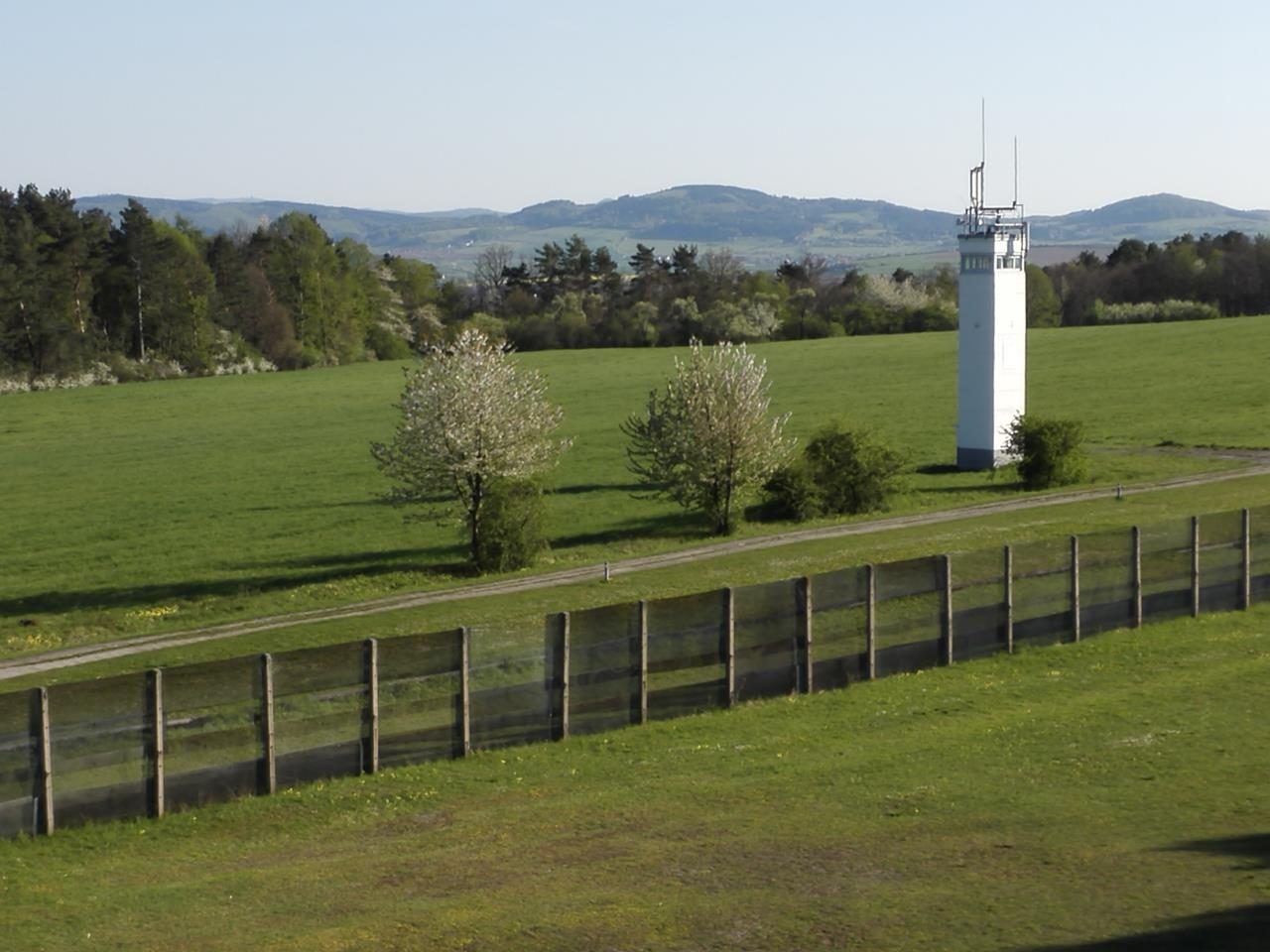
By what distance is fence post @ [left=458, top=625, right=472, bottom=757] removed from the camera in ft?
73.5

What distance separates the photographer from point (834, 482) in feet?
186

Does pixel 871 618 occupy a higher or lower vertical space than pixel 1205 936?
higher

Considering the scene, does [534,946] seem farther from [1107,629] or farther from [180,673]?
[1107,629]

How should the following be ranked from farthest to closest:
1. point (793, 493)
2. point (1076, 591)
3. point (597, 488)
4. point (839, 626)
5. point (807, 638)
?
point (597, 488), point (793, 493), point (1076, 591), point (839, 626), point (807, 638)

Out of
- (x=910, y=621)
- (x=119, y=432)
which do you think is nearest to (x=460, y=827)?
(x=910, y=621)

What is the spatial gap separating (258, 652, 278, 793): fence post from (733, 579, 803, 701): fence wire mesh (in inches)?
284

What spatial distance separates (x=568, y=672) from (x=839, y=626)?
5045 mm

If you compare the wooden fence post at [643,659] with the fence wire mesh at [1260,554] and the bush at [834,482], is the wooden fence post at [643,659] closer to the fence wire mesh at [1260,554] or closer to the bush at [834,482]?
the fence wire mesh at [1260,554]

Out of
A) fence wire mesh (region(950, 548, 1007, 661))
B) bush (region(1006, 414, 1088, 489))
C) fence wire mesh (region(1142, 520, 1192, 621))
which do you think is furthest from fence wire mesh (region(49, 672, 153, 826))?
bush (region(1006, 414, 1088, 489))

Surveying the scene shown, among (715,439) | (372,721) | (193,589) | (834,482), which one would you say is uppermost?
(715,439)

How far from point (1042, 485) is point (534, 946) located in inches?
1922

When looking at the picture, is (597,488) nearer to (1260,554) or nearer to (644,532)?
(644,532)

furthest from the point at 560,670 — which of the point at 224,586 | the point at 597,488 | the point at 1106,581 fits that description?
the point at 597,488

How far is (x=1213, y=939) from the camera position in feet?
44.2
